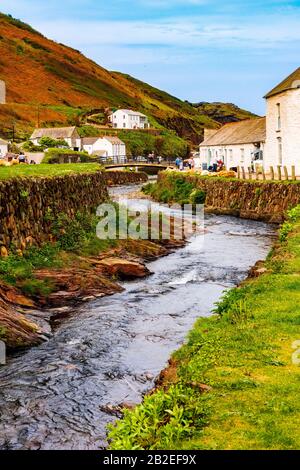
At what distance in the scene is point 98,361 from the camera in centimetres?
1502

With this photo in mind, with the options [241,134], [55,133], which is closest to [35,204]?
[241,134]

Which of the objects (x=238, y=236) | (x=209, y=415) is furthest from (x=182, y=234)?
(x=209, y=415)

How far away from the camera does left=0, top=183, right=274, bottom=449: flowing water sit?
37.0 ft

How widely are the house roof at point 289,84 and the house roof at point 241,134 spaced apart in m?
5.14

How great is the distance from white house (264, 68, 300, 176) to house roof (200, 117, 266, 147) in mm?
2984

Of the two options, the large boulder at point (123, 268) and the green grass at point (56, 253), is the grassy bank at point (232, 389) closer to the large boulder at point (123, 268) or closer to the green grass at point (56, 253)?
the green grass at point (56, 253)

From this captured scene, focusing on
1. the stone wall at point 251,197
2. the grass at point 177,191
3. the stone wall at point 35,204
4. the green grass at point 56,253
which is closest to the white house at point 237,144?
the grass at point 177,191

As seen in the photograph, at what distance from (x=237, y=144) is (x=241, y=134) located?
1793 millimetres

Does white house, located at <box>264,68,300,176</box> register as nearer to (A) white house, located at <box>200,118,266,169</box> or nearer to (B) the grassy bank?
(A) white house, located at <box>200,118,266,169</box>

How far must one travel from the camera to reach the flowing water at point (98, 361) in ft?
37.0

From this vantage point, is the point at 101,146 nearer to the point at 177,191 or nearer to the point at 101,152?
the point at 101,152

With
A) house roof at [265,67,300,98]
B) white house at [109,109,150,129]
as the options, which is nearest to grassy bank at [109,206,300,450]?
house roof at [265,67,300,98]

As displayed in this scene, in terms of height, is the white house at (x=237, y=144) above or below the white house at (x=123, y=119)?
below
